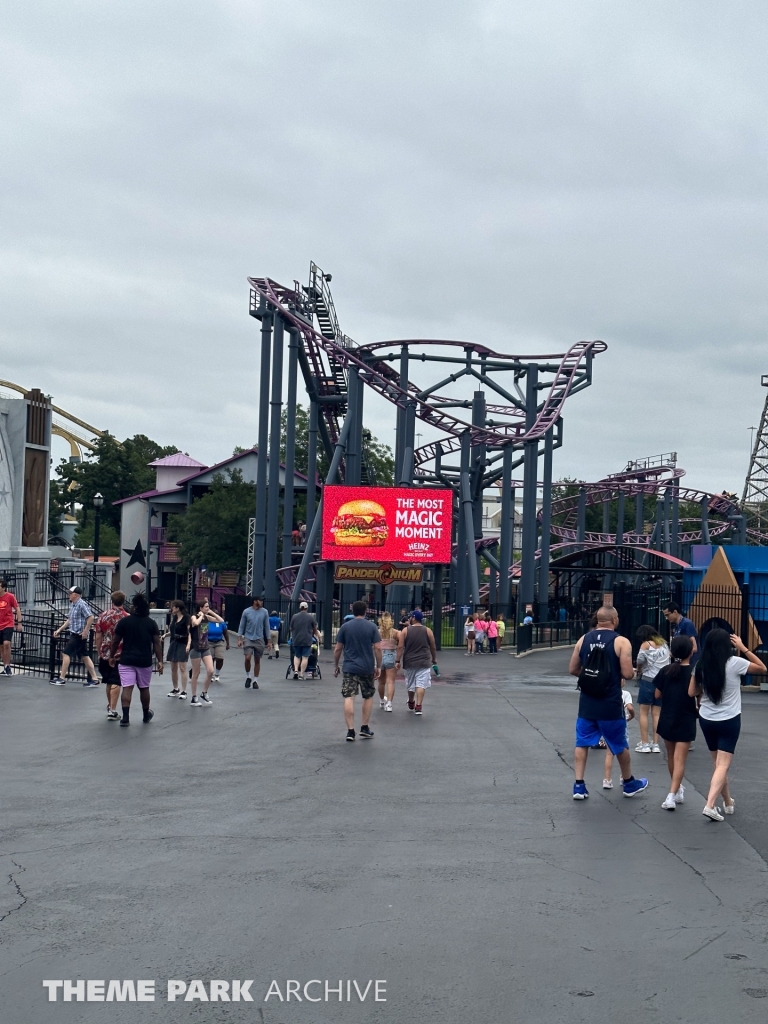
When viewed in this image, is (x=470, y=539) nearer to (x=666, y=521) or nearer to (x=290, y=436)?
(x=290, y=436)

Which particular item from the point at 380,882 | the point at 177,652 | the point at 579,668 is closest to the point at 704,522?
the point at 177,652

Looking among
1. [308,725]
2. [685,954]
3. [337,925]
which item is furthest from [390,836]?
[308,725]

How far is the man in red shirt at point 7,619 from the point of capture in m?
22.0

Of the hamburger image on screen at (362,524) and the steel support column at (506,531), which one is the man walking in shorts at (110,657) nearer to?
the hamburger image on screen at (362,524)

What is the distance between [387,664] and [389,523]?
19038mm

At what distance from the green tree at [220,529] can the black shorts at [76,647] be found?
144 ft

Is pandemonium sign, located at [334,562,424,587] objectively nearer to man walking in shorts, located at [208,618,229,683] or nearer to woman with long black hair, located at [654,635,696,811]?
man walking in shorts, located at [208,618,229,683]

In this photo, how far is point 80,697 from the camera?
19.2m

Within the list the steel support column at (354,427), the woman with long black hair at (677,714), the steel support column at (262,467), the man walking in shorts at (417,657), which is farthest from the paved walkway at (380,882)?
the steel support column at (354,427)

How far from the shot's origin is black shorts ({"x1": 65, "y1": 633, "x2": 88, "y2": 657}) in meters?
21.5

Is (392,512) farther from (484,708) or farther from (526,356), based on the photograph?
(484,708)

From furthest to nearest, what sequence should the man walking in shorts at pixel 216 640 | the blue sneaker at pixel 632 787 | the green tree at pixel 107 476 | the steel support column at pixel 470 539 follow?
the green tree at pixel 107 476 < the steel support column at pixel 470 539 < the man walking in shorts at pixel 216 640 < the blue sneaker at pixel 632 787

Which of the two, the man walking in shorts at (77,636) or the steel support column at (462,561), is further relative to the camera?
the steel support column at (462,561)

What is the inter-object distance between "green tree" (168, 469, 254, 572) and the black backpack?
182 feet
